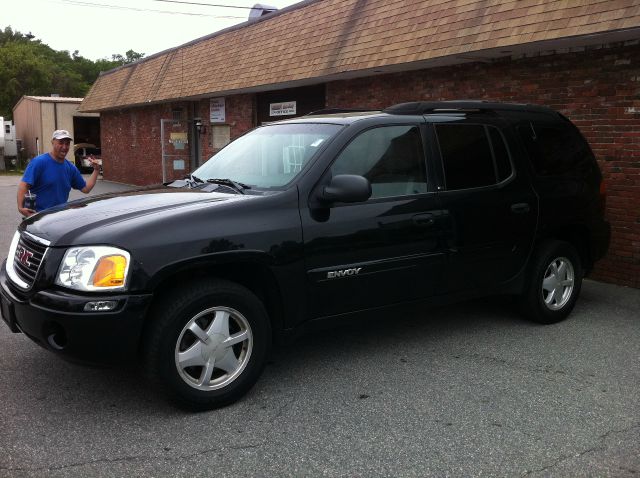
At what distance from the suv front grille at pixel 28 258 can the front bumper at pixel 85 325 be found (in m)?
0.19

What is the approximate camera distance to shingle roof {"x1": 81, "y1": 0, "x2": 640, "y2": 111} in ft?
22.0

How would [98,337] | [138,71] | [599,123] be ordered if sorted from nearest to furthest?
[98,337] < [599,123] < [138,71]

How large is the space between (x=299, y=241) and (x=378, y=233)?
62 centimetres

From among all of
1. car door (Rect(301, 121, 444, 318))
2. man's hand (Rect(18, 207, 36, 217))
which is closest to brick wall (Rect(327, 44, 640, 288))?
car door (Rect(301, 121, 444, 318))

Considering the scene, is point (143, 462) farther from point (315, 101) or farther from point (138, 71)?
point (138, 71)

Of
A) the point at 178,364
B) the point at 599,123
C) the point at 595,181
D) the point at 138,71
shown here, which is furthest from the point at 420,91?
the point at 138,71

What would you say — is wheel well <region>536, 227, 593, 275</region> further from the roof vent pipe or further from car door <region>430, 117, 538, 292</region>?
the roof vent pipe

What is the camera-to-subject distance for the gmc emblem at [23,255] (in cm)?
366

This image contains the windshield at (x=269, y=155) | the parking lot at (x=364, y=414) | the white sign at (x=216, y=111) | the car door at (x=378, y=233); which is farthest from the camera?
the white sign at (x=216, y=111)

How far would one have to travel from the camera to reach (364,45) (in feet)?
31.5

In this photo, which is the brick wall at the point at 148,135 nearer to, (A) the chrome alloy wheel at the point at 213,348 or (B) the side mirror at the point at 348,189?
(B) the side mirror at the point at 348,189

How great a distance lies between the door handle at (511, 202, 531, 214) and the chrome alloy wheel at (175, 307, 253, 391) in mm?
2504

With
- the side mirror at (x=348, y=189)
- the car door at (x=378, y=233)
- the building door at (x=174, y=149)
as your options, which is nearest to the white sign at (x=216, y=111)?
the building door at (x=174, y=149)

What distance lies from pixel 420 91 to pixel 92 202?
6597 mm
